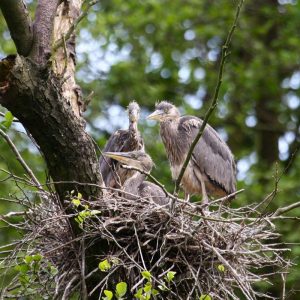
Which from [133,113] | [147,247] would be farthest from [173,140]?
[147,247]

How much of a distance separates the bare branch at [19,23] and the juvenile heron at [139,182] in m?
1.43

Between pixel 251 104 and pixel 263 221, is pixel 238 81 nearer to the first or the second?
pixel 251 104

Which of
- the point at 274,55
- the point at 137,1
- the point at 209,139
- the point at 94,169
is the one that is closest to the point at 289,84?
the point at 274,55

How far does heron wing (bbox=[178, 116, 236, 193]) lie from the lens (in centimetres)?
695

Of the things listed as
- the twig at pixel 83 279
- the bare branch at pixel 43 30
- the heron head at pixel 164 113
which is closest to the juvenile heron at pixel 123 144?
the heron head at pixel 164 113

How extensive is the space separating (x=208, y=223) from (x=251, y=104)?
24.0ft

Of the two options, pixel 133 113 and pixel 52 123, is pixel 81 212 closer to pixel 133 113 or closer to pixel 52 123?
pixel 52 123

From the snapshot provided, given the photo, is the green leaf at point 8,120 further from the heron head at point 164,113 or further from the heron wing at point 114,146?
the heron head at point 164,113

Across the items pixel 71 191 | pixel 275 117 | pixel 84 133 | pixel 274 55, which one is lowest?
pixel 275 117

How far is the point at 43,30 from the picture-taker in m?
4.32

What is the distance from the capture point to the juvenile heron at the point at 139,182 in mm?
5535

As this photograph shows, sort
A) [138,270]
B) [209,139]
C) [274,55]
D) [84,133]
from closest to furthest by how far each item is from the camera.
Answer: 1. [84,133]
2. [138,270]
3. [209,139]
4. [274,55]

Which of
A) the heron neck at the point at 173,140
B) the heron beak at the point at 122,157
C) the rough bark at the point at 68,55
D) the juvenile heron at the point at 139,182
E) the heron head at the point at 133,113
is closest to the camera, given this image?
the rough bark at the point at 68,55

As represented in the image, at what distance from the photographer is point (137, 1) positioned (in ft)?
38.7
